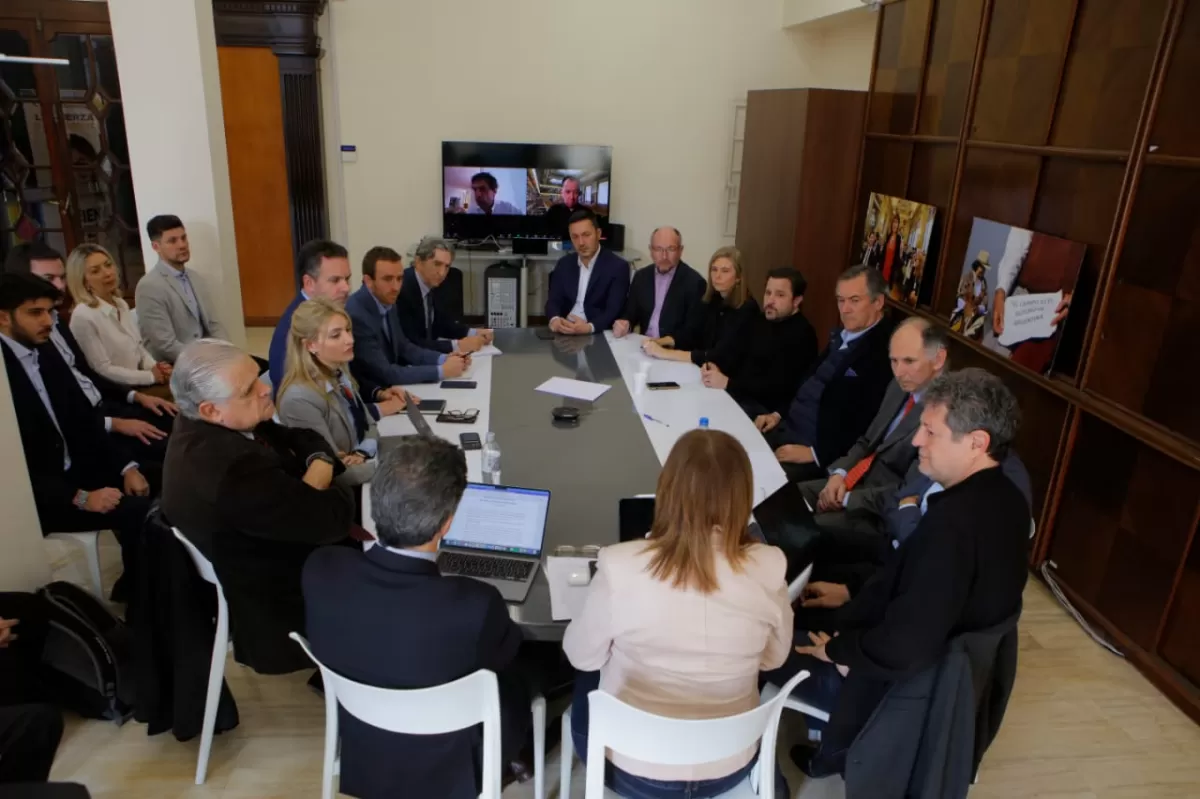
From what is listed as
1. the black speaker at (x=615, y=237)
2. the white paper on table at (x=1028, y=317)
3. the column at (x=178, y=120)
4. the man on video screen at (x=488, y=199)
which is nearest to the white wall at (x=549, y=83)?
the black speaker at (x=615, y=237)

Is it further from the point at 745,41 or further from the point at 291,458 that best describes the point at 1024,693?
the point at 745,41

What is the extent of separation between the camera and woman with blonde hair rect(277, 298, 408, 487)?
271cm

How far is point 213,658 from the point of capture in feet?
7.74

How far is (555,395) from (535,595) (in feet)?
5.18

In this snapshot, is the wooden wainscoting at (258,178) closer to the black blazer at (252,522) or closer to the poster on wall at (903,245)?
the poster on wall at (903,245)

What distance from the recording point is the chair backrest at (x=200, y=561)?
2.19 m

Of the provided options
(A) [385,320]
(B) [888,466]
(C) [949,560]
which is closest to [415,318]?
(A) [385,320]

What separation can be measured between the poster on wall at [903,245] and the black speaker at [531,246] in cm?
284

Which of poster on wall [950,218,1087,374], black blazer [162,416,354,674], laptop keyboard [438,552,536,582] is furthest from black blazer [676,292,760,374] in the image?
black blazer [162,416,354,674]

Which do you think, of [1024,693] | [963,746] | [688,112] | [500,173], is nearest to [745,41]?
[688,112]

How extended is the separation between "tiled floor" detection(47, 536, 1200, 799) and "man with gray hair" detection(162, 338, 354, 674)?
0.42 m

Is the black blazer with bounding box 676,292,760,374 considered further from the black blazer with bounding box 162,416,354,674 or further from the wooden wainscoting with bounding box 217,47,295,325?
the wooden wainscoting with bounding box 217,47,295,325

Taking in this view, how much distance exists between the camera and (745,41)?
7066 millimetres

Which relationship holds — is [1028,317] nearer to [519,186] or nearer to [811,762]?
[811,762]
